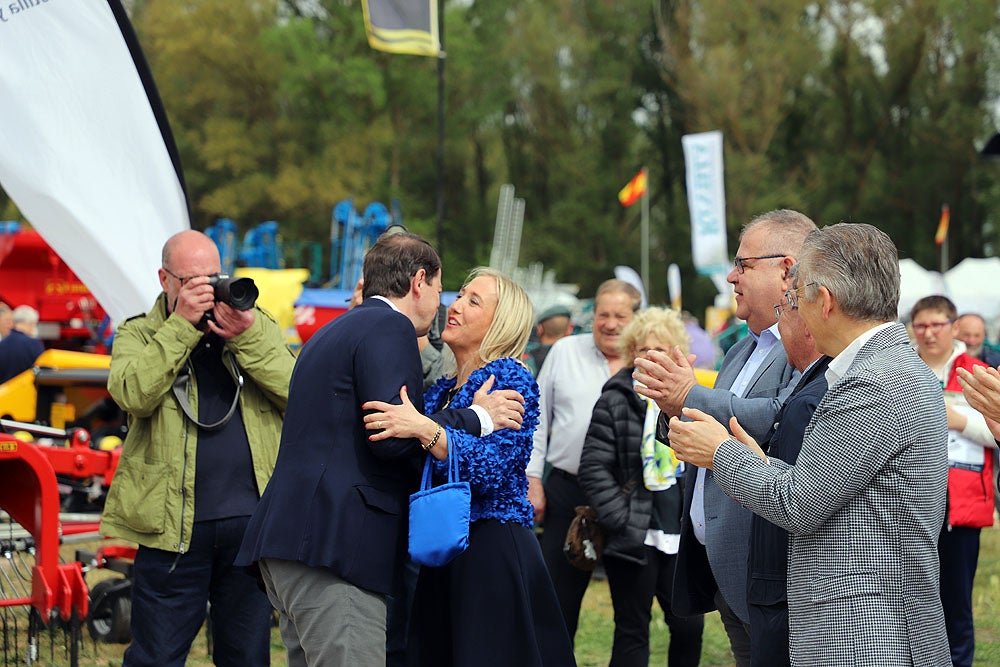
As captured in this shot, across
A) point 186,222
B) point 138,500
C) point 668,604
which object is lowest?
point 668,604

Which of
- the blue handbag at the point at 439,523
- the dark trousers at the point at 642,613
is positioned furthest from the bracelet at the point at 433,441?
the dark trousers at the point at 642,613

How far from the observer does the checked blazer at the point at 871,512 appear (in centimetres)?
259

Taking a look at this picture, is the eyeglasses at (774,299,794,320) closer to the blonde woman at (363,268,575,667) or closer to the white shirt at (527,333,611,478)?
the blonde woman at (363,268,575,667)

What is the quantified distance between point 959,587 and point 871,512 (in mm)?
3344

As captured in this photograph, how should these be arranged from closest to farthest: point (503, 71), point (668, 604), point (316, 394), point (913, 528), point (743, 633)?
point (913, 528) → point (316, 394) → point (743, 633) → point (668, 604) → point (503, 71)

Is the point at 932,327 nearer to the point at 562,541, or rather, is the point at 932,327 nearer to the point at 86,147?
the point at 562,541

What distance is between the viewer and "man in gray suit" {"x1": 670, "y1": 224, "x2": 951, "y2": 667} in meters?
2.59

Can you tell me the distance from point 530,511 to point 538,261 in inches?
1538

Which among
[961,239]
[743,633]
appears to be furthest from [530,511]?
[961,239]

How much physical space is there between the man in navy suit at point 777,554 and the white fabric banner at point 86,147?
9.81 feet

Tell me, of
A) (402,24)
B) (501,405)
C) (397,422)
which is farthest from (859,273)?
(402,24)

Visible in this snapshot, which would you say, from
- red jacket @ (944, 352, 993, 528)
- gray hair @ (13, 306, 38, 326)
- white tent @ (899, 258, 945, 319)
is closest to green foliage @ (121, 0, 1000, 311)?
white tent @ (899, 258, 945, 319)

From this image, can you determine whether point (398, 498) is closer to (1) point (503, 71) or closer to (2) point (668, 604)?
(2) point (668, 604)

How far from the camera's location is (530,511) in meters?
3.79
